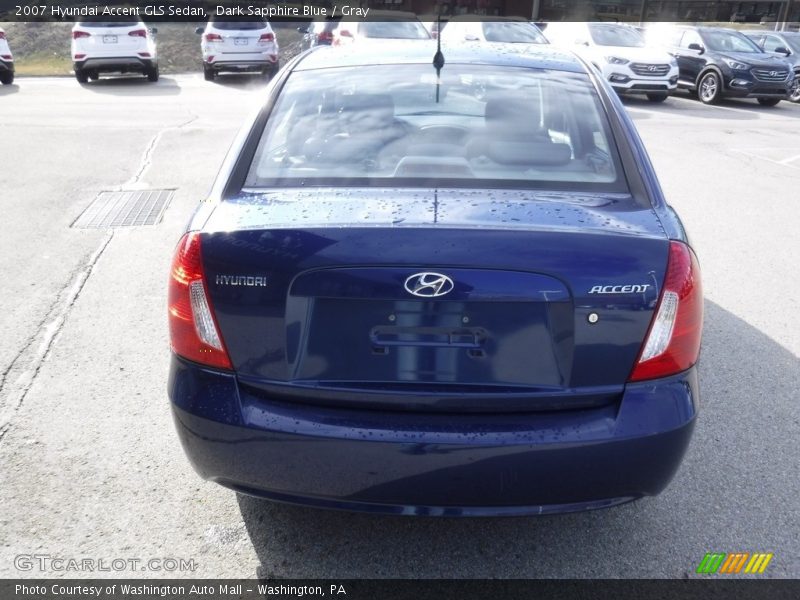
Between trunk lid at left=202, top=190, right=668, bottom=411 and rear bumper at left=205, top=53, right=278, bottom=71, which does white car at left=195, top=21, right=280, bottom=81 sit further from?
trunk lid at left=202, top=190, right=668, bottom=411

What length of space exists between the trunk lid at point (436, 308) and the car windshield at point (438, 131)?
0.49 m

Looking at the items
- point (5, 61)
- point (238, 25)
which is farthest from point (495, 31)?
point (5, 61)

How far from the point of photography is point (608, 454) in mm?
2352

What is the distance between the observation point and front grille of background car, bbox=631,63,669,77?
53.8ft

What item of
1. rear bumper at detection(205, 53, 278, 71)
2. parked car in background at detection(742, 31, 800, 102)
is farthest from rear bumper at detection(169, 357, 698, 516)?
parked car in background at detection(742, 31, 800, 102)

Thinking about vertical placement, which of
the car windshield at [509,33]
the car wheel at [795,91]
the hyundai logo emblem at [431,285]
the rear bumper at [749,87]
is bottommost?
the car wheel at [795,91]

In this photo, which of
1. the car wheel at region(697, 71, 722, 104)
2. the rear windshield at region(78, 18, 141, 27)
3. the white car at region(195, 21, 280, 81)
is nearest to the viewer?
the car wheel at region(697, 71, 722, 104)

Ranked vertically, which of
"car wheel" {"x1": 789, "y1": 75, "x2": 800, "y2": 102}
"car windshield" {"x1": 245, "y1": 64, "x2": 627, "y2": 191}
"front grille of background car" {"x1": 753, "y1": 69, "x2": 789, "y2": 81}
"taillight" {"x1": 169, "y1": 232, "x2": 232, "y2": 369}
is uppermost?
"car windshield" {"x1": 245, "y1": 64, "x2": 627, "y2": 191}

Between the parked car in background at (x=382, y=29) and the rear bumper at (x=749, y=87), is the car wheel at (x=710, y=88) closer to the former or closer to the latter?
the rear bumper at (x=749, y=87)

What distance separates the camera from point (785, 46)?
1948cm

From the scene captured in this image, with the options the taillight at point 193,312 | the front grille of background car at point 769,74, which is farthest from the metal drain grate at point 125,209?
the front grille of background car at point 769,74

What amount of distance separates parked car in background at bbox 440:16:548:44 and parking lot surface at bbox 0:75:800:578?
36.8 feet

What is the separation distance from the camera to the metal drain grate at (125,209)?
6.85 metres

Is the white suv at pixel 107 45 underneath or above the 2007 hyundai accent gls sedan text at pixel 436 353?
underneath
